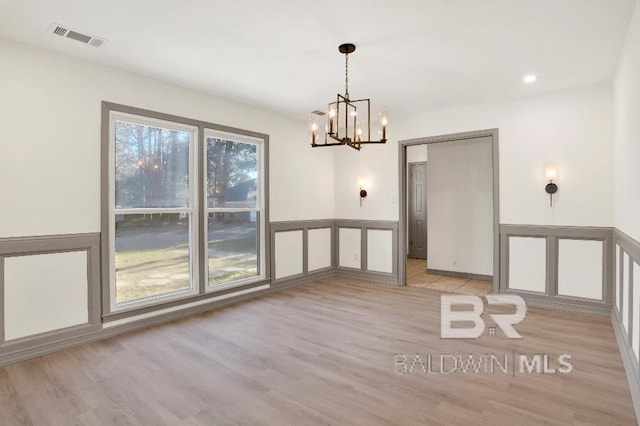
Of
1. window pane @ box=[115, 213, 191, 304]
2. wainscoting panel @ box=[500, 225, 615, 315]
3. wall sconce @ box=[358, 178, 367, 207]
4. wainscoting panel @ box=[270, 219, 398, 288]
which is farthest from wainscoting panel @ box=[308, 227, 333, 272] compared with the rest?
wainscoting panel @ box=[500, 225, 615, 315]

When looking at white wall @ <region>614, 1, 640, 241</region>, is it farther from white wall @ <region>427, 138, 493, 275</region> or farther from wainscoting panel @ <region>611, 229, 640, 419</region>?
white wall @ <region>427, 138, 493, 275</region>

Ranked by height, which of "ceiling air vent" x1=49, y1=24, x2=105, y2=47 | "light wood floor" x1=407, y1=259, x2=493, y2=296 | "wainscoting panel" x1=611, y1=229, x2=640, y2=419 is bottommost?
"light wood floor" x1=407, y1=259, x2=493, y2=296

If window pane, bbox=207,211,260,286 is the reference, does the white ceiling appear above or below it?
above

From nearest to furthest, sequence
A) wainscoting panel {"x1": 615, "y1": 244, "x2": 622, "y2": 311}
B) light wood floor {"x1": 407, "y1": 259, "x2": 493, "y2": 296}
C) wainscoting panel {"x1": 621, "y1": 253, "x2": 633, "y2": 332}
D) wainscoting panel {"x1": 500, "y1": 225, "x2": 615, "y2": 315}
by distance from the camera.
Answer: wainscoting panel {"x1": 621, "y1": 253, "x2": 633, "y2": 332}, wainscoting panel {"x1": 615, "y1": 244, "x2": 622, "y2": 311}, wainscoting panel {"x1": 500, "y1": 225, "x2": 615, "y2": 315}, light wood floor {"x1": 407, "y1": 259, "x2": 493, "y2": 296}

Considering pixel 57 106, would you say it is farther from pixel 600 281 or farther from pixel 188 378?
pixel 600 281

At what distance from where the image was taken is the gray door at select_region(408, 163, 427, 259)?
839cm

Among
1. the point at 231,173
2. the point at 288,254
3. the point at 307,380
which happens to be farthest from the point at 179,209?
the point at 307,380

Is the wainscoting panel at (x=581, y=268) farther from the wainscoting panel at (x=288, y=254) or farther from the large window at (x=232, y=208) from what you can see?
the large window at (x=232, y=208)

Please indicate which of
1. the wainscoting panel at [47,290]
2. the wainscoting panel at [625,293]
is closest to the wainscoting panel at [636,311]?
the wainscoting panel at [625,293]

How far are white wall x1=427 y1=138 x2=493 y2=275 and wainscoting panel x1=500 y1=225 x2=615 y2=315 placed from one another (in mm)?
1397
